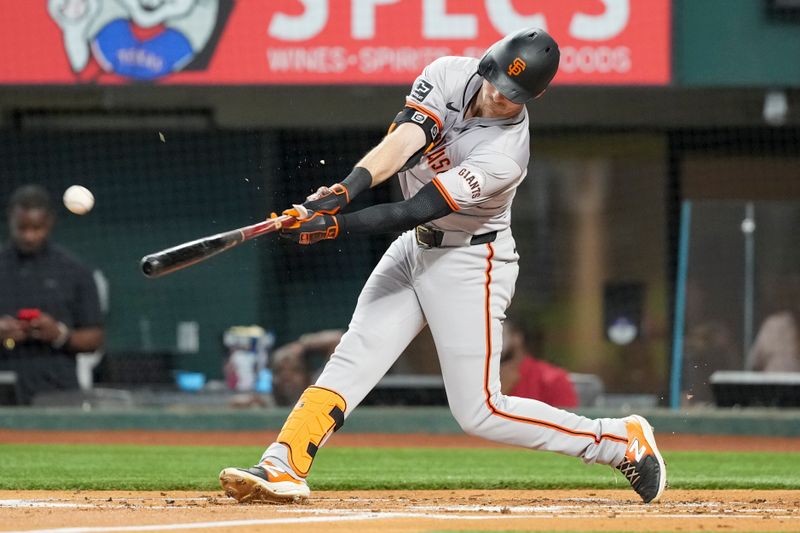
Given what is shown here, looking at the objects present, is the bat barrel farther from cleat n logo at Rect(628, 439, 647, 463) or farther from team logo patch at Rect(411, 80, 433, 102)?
cleat n logo at Rect(628, 439, 647, 463)

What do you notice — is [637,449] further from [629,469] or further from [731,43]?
[731,43]

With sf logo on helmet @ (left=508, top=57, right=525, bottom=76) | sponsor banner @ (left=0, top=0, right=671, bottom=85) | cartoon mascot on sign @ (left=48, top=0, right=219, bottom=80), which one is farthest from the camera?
cartoon mascot on sign @ (left=48, top=0, right=219, bottom=80)

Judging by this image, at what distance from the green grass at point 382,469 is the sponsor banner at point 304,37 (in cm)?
294

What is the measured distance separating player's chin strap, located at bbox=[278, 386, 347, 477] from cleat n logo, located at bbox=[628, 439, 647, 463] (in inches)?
39.3

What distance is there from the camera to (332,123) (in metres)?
12.4

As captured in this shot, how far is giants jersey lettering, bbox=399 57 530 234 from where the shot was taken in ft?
15.1

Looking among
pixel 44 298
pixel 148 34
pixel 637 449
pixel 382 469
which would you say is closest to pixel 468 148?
pixel 637 449

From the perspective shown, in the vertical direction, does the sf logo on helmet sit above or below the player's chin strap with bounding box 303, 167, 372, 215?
above

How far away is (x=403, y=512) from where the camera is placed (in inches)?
181

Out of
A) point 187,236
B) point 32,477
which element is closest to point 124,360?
point 187,236

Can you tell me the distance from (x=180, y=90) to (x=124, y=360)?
232 cm

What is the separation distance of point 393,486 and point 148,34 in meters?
Result: 5.36

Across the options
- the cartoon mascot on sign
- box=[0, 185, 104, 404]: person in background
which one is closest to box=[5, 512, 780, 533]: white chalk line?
box=[0, 185, 104, 404]: person in background

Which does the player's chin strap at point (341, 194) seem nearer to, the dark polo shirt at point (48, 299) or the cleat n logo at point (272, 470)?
the cleat n logo at point (272, 470)
